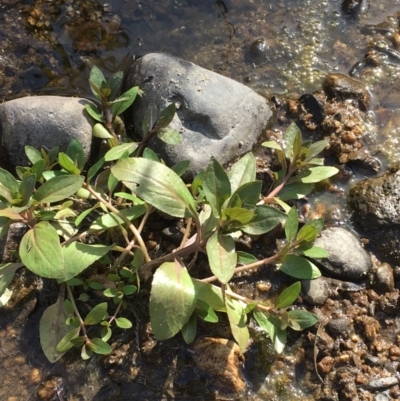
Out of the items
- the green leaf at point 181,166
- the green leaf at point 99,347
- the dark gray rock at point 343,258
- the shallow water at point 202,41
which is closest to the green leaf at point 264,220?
the green leaf at point 181,166

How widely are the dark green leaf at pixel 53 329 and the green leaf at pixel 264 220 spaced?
3.87ft

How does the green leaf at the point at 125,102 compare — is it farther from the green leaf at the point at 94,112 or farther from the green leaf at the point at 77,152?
the green leaf at the point at 77,152

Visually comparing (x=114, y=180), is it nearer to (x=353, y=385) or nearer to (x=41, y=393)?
(x=41, y=393)

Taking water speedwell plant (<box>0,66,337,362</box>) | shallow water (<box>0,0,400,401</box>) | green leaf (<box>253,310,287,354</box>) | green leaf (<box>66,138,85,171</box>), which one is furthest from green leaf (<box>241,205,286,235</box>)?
shallow water (<box>0,0,400,401</box>)

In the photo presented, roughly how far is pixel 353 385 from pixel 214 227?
128cm

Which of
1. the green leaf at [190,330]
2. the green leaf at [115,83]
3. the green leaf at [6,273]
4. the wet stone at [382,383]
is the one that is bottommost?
the wet stone at [382,383]

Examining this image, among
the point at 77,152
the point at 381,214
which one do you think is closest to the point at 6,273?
the point at 77,152

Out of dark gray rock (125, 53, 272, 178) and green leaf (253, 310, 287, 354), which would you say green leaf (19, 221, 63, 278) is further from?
green leaf (253, 310, 287, 354)

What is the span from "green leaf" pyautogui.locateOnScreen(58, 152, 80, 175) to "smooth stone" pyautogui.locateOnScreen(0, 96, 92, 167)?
1.17ft

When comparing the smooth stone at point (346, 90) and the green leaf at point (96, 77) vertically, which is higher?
the green leaf at point (96, 77)

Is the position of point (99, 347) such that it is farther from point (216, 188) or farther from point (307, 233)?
point (307, 233)

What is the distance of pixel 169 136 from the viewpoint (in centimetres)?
A: 352

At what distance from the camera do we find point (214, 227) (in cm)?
303

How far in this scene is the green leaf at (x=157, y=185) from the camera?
2904 millimetres
